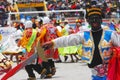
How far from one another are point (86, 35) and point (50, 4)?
32.0 meters

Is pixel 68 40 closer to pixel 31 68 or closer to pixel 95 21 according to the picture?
pixel 95 21

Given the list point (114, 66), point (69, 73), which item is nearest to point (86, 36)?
point (114, 66)

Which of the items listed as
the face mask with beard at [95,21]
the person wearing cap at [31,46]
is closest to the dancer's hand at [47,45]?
the face mask with beard at [95,21]

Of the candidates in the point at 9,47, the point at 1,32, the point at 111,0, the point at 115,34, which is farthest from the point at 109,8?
the point at 115,34

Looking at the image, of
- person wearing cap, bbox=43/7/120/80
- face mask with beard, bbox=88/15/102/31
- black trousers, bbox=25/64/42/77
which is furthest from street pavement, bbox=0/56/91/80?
face mask with beard, bbox=88/15/102/31

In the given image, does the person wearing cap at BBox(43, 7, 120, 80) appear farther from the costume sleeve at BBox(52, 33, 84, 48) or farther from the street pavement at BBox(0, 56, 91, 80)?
the street pavement at BBox(0, 56, 91, 80)

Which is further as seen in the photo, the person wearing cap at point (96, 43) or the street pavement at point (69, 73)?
the street pavement at point (69, 73)

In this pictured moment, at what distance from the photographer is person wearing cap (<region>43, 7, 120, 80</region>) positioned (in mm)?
6828

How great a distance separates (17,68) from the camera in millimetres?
6461

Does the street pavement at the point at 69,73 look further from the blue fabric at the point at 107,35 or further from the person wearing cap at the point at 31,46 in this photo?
the blue fabric at the point at 107,35

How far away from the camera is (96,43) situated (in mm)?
6871

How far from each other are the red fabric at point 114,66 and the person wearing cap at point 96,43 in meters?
0.09

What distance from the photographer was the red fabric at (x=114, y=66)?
6734 millimetres

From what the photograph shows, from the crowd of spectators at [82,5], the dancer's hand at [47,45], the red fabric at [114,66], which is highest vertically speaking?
the dancer's hand at [47,45]
